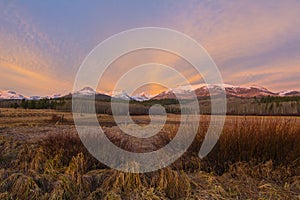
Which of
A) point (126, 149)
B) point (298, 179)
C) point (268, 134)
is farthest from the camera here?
point (126, 149)

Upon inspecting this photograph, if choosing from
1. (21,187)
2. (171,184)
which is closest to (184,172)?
(171,184)

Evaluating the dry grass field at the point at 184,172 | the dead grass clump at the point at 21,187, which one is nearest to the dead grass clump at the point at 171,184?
the dry grass field at the point at 184,172

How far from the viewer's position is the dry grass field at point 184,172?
439 cm

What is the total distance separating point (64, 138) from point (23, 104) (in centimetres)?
3639

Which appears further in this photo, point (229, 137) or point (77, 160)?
point (229, 137)

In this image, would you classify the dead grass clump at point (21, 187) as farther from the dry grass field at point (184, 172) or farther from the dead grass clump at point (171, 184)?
the dead grass clump at point (171, 184)

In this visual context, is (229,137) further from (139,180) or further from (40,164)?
(40,164)

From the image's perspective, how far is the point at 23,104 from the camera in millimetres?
39562

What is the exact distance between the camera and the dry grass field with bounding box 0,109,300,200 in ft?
14.4

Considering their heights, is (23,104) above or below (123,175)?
above

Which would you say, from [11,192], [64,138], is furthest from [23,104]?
[11,192]

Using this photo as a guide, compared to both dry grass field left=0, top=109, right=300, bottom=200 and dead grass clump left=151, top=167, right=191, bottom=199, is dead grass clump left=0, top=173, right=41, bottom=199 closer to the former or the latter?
dry grass field left=0, top=109, right=300, bottom=200

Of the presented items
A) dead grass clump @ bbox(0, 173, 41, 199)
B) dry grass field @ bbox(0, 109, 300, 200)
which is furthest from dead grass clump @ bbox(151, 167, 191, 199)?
dead grass clump @ bbox(0, 173, 41, 199)

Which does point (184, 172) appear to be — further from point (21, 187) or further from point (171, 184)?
point (21, 187)
